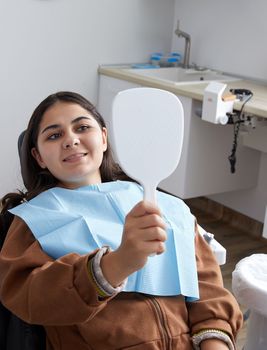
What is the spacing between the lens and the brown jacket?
100cm

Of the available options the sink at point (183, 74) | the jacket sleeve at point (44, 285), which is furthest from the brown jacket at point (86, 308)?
the sink at point (183, 74)

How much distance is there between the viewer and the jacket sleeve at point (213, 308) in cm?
121

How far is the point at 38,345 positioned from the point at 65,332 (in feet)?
0.25

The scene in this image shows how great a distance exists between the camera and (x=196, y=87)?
9.68 feet

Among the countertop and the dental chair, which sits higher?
the countertop

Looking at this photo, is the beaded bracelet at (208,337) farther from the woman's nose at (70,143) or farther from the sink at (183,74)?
the sink at (183,74)

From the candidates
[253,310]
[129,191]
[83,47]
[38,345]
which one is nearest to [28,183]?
[129,191]

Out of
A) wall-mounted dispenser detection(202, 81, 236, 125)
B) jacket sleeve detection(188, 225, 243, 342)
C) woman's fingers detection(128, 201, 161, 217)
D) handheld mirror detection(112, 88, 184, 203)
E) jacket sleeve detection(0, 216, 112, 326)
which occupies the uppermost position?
handheld mirror detection(112, 88, 184, 203)

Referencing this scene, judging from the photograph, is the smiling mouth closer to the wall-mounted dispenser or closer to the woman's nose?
the woman's nose

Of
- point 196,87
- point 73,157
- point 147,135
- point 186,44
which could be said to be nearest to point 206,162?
point 196,87

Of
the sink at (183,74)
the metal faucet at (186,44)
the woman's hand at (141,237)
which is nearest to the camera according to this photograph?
the woman's hand at (141,237)

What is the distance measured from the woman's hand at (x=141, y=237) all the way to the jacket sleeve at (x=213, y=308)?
14.5 inches

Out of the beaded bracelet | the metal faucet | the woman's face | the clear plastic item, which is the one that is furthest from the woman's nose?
the metal faucet

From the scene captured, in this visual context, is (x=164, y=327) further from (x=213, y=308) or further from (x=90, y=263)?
(x=90, y=263)
